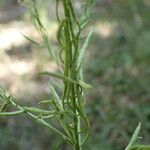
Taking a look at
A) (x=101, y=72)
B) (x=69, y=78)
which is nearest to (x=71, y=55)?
(x=69, y=78)

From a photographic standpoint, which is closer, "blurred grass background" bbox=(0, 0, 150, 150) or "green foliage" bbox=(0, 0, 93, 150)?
"green foliage" bbox=(0, 0, 93, 150)

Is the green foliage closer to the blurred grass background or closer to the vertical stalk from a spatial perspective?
the vertical stalk

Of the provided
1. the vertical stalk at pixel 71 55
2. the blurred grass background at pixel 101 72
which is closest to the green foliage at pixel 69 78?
the vertical stalk at pixel 71 55

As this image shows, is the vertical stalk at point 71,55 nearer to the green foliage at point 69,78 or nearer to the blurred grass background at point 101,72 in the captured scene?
the green foliage at point 69,78

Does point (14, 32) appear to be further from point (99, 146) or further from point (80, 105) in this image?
point (80, 105)

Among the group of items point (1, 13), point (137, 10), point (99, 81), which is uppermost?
point (1, 13)

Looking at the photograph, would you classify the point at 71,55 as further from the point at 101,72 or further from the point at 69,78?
the point at 101,72

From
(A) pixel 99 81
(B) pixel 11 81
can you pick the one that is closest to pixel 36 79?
(B) pixel 11 81

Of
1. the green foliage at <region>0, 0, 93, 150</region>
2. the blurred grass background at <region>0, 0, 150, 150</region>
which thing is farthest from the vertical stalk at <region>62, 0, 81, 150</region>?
the blurred grass background at <region>0, 0, 150, 150</region>

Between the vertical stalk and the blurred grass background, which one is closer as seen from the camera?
the vertical stalk
